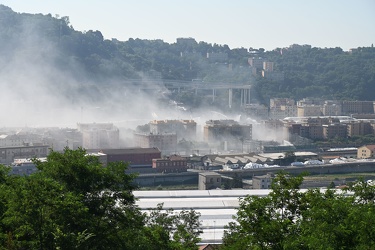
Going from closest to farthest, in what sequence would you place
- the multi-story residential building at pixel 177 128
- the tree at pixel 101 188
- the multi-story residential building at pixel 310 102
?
the tree at pixel 101 188
the multi-story residential building at pixel 177 128
the multi-story residential building at pixel 310 102

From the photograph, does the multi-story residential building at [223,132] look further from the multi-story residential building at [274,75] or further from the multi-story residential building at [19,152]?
the multi-story residential building at [274,75]

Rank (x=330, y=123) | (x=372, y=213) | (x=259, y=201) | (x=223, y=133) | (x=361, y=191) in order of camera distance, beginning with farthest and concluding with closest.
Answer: (x=330, y=123)
(x=223, y=133)
(x=361, y=191)
(x=259, y=201)
(x=372, y=213)

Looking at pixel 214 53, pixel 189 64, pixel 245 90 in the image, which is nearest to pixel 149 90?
pixel 245 90

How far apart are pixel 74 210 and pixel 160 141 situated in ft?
53.5

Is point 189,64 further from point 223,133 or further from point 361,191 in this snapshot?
point 361,191

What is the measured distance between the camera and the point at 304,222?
14.2 ft

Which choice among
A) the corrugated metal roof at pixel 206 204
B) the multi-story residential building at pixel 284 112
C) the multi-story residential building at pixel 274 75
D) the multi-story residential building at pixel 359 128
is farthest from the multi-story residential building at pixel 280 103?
the corrugated metal roof at pixel 206 204

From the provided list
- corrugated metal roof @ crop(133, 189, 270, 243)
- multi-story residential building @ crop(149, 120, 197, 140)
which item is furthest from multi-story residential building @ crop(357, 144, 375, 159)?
corrugated metal roof @ crop(133, 189, 270, 243)

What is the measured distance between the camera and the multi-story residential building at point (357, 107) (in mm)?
31812

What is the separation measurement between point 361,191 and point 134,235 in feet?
5.12

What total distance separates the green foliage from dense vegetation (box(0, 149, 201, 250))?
608 mm

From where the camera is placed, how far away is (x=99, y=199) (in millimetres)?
4691

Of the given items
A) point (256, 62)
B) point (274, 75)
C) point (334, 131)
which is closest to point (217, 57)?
point (256, 62)

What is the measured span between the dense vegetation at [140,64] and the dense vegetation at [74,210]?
27.7 meters
